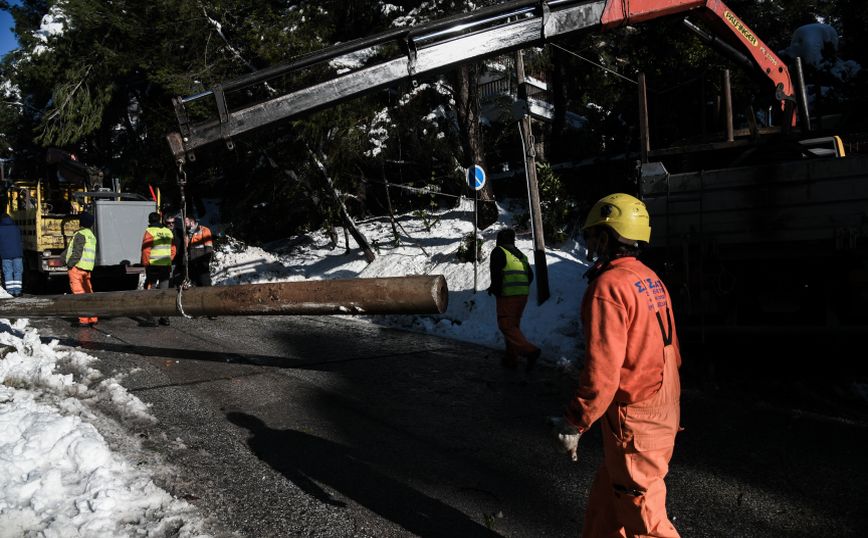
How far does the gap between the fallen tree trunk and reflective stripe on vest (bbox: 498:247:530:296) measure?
256cm

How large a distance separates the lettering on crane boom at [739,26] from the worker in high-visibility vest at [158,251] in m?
8.38

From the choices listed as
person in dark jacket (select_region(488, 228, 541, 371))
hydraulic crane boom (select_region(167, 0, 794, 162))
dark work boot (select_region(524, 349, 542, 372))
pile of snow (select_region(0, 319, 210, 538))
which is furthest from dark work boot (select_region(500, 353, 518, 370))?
pile of snow (select_region(0, 319, 210, 538))

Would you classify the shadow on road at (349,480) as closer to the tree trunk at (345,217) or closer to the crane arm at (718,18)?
the crane arm at (718,18)

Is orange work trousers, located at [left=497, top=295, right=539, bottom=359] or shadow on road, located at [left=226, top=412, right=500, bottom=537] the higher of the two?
orange work trousers, located at [left=497, top=295, right=539, bottom=359]

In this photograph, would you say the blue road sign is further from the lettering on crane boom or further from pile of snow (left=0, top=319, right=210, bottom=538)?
pile of snow (left=0, top=319, right=210, bottom=538)

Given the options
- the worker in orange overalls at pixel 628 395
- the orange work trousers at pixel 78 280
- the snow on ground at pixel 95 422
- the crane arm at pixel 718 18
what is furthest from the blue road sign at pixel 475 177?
the worker in orange overalls at pixel 628 395

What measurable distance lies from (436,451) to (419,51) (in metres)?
3.28

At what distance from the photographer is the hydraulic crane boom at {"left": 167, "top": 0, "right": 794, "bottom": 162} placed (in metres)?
5.25

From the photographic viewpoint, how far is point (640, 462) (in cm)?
269

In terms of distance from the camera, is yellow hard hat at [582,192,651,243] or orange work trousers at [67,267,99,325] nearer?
yellow hard hat at [582,192,651,243]

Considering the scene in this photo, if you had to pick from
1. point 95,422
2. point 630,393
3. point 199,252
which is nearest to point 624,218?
point 630,393

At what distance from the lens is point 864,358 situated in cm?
683

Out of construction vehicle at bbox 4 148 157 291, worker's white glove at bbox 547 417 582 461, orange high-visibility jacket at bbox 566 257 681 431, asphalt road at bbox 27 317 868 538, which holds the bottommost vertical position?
asphalt road at bbox 27 317 868 538

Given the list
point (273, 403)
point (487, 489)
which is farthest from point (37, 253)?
point (487, 489)
